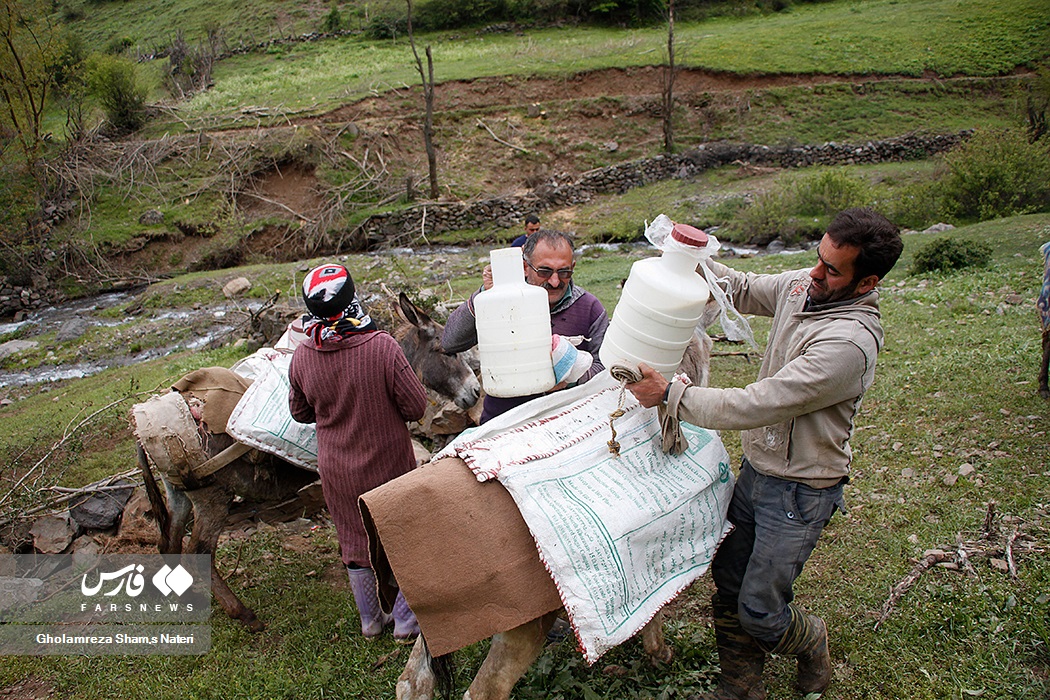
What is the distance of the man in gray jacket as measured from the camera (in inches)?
87.0

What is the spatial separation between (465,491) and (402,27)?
3905 cm

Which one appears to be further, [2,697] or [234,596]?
[234,596]

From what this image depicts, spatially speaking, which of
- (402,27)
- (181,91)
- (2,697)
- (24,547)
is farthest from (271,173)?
(2,697)

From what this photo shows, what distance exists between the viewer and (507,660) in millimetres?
2406

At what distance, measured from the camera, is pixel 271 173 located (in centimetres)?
2261

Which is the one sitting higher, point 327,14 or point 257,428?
point 327,14

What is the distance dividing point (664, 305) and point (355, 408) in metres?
1.59

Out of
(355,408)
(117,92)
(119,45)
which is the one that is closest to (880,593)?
(355,408)

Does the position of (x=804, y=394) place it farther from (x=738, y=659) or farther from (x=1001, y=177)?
(x=1001, y=177)

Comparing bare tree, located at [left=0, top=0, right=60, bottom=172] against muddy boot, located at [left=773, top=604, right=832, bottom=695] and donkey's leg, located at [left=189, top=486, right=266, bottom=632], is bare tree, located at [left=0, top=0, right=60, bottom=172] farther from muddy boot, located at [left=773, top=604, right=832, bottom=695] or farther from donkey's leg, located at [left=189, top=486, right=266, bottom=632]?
muddy boot, located at [left=773, top=604, right=832, bottom=695]

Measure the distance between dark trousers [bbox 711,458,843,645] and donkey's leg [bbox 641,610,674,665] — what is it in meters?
0.51

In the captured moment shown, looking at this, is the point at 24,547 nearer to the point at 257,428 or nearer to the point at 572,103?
the point at 257,428

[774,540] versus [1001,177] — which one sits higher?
[774,540]

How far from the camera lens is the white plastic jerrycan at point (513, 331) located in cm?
268
